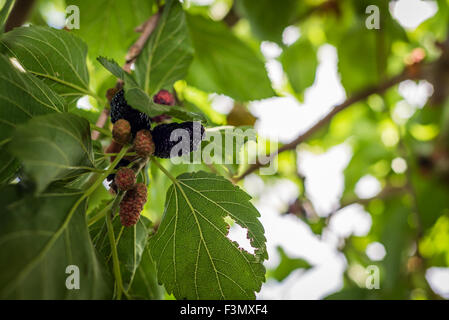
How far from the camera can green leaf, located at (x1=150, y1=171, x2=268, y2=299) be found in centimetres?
50

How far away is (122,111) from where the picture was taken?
1.64ft

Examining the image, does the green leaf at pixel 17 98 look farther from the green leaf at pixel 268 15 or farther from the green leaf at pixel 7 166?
the green leaf at pixel 268 15

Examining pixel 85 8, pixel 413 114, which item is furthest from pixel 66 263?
pixel 413 114

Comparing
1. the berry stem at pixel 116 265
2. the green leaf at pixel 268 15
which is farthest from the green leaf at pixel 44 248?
the green leaf at pixel 268 15

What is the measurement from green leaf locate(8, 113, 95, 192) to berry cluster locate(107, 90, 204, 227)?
6 cm

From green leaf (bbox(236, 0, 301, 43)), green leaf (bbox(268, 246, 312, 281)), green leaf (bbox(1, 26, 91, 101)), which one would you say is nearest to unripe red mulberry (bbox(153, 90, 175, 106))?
green leaf (bbox(1, 26, 91, 101))

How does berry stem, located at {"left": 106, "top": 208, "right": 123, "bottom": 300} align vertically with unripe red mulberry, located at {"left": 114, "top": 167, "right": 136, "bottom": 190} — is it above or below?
below

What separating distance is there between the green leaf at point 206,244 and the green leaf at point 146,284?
10cm

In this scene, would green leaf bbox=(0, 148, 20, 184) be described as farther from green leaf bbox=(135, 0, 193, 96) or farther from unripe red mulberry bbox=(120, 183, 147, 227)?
green leaf bbox=(135, 0, 193, 96)

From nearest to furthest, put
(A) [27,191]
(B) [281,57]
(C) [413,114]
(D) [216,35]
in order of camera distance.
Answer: (A) [27,191]
(D) [216,35]
(B) [281,57]
(C) [413,114]

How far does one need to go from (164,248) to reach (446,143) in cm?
138

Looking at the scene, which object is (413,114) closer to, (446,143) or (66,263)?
(446,143)

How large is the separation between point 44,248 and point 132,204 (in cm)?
14

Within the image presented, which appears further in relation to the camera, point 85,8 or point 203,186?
point 85,8
